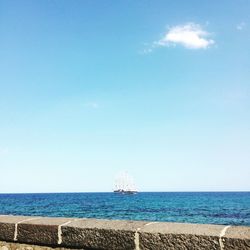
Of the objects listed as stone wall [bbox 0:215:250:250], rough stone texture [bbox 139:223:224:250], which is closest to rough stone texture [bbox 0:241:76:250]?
stone wall [bbox 0:215:250:250]

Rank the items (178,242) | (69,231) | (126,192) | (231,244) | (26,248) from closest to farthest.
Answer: (231,244) → (178,242) → (69,231) → (26,248) → (126,192)

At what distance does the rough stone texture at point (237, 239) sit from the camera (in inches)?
101

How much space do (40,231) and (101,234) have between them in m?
0.73

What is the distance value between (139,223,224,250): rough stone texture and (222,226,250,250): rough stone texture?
0.23 ft

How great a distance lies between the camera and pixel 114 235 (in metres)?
3.15

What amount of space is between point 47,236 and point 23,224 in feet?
1.18

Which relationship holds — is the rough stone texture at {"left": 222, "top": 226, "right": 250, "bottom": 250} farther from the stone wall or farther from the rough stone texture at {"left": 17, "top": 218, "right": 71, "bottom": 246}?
the rough stone texture at {"left": 17, "top": 218, "right": 71, "bottom": 246}

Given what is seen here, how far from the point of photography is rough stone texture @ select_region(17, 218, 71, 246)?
138 inches

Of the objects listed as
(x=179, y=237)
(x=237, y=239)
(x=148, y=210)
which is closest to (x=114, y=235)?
(x=179, y=237)

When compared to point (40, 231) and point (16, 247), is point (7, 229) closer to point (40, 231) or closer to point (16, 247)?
point (16, 247)

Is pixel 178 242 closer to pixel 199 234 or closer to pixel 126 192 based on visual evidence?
→ pixel 199 234

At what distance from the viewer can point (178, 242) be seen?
9.33 feet

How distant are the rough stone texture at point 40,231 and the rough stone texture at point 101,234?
0.41 ft

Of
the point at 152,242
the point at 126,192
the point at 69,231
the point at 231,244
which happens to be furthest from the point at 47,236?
the point at 126,192
